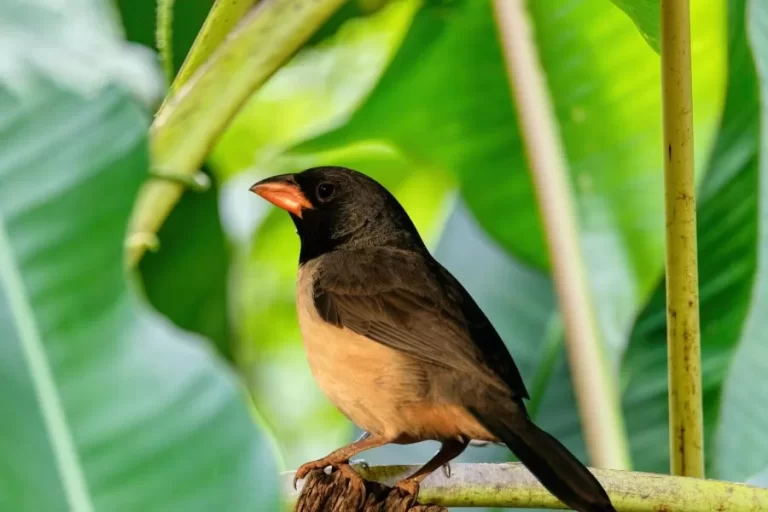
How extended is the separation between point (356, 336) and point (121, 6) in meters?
0.72

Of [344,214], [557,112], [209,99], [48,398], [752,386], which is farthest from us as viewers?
[557,112]

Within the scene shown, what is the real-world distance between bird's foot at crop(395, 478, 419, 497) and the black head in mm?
381

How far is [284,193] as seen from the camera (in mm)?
1371

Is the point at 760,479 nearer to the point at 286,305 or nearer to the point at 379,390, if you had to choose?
the point at 379,390

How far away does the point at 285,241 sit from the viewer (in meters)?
2.11

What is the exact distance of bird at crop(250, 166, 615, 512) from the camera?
45.8 inches

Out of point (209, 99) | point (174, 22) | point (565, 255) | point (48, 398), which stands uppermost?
point (174, 22)

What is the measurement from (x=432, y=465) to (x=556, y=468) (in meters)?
0.21

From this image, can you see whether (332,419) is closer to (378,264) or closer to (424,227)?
(424,227)

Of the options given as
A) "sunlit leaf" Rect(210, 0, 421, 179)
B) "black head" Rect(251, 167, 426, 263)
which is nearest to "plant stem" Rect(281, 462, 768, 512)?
"black head" Rect(251, 167, 426, 263)

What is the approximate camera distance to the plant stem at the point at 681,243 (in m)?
1.14

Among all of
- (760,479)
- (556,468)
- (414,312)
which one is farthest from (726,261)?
(556,468)

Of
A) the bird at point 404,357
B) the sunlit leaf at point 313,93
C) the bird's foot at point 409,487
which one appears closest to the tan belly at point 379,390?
the bird at point 404,357

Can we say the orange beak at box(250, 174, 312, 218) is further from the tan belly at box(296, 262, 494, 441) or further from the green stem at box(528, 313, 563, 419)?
the green stem at box(528, 313, 563, 419)
